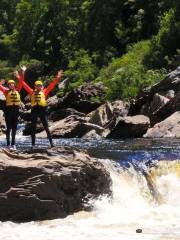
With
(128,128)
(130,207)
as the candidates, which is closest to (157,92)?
(128,128)

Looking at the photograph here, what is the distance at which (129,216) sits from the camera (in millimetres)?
14516

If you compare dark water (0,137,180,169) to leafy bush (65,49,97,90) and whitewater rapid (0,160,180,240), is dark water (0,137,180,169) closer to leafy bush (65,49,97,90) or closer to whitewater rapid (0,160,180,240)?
whitewater rapid (0,160,180,240)

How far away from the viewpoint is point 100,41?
59.0 meters

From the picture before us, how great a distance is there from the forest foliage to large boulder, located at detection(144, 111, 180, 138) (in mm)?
8957

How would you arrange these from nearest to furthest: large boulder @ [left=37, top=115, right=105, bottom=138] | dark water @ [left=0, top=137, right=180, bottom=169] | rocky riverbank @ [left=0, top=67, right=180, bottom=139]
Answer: dark water @ [left=0, top=137, right=180, bottom=169] < rocky riverbank @ [left=0, top=67, right=180, bottom=139] < large boulder @ [left=37, top=115, right=105, bottom=138]

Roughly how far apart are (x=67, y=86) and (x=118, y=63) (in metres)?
5.35

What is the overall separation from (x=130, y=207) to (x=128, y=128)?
12825mm

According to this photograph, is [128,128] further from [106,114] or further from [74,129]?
[106,114]

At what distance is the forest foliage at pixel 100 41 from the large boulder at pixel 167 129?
896 centimetres

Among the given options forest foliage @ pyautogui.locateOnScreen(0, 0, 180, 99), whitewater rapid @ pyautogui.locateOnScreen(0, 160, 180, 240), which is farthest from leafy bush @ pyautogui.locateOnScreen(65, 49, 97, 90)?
whitewater rapid @ pyautogui.locateOnScreen(0, 160, 180, 240)

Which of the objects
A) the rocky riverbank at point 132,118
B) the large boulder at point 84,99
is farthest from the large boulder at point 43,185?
the large boulder at point 84,99

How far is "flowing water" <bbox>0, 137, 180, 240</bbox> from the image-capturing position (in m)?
12.4

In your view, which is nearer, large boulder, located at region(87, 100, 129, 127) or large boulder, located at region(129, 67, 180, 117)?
large boulder, located at region(87, 100, 129, 127)

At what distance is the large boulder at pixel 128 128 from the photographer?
2802 centimetres
